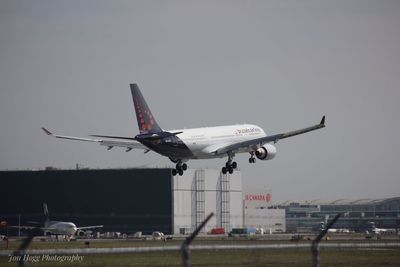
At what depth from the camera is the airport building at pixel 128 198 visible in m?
165

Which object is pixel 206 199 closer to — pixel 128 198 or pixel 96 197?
pixel 128 198

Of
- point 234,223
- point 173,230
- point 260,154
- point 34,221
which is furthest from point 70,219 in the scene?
point 260,154

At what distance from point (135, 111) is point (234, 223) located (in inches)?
3507

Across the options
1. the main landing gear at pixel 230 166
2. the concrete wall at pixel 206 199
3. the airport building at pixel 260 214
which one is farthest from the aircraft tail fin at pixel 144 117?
the airport building at pixel 260 214

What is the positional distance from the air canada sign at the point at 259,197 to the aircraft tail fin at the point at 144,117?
96.8 metres

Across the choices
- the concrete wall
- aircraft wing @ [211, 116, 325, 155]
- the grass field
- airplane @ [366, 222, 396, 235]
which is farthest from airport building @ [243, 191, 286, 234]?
the grass field

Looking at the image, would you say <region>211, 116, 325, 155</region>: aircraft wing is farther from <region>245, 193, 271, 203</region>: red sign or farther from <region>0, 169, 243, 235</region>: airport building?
<region>245, 193, 271, 203</region>: red sign

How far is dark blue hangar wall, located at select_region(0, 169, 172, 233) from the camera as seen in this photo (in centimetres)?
16488

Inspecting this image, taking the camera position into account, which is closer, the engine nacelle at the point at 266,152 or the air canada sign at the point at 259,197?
the engine nacelle at the point at 266,152

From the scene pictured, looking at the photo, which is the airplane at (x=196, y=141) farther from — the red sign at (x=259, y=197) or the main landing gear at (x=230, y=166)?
the red sign at (x=259, y=197)

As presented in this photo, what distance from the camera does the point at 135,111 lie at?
289ft

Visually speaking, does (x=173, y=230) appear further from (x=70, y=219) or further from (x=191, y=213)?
(x=70, y=219)

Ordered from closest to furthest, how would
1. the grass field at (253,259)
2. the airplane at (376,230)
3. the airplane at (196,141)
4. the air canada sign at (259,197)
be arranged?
the grass field at (253,259), the airplane at (196,141), the airplane at (376,230), the air canada sign at (259,197)

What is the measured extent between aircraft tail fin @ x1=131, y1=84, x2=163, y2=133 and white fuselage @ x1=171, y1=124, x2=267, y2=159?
3.43 metres
